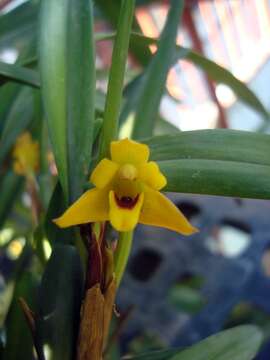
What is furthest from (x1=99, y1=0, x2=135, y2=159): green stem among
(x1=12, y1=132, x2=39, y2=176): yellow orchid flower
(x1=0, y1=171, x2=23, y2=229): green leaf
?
(x1=0, y1=171, x2=23, y2=229): green leaf

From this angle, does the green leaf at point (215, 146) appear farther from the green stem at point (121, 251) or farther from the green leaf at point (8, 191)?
the green leaf at point (8, 191)

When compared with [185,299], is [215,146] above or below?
above

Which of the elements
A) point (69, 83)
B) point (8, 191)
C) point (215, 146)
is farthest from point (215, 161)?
point (8, 191)

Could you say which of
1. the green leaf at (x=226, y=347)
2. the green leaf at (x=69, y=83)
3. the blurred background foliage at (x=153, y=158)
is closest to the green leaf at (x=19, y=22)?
the blurred background foliage at (x=153, y=158)

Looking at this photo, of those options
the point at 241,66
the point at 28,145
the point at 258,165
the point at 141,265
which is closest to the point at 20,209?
the point at 141,265

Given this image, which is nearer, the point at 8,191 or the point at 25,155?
the point at 25,155

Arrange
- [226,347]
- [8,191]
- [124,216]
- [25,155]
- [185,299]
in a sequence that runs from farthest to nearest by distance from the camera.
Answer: [185,299] → [8,191] → [25,155] → [226,347] → [124,216]

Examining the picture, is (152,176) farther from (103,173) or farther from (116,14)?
(116,14)

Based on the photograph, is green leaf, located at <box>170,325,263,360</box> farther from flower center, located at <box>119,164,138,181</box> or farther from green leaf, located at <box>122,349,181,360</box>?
flower center, located at <box>119,164,138,181</box>
